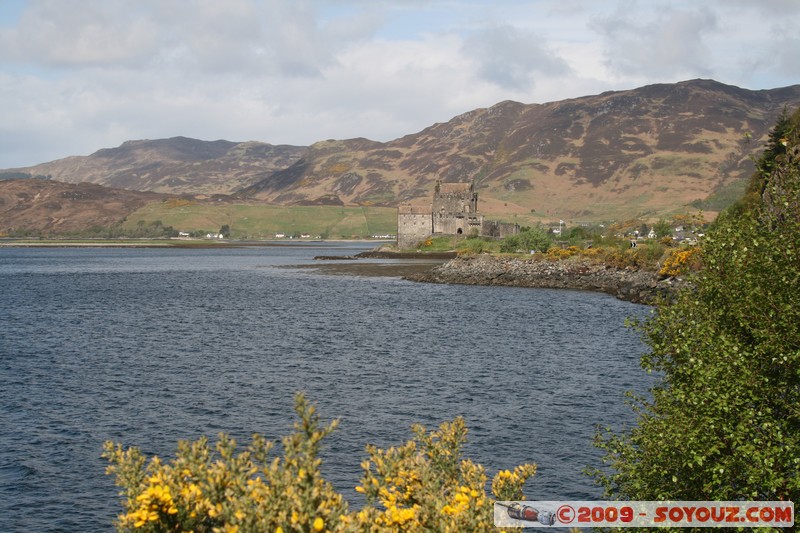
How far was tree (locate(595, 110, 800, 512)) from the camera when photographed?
1600 centimetres

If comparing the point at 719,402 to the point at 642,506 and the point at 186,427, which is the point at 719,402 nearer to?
the point at 642,506

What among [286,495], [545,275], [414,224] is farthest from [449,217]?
[286,495]

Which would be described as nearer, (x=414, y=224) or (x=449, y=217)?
(x=449, y=217)

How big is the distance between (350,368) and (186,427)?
57.9 feet

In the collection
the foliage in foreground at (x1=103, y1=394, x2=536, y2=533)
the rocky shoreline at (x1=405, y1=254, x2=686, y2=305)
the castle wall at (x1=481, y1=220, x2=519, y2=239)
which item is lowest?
the rocky shoreline at (x1=405, y1=254, x2=686, y2=305)

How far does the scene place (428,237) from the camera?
606ft

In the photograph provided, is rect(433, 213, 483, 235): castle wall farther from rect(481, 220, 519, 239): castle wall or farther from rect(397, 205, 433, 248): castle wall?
rect(481, 220, 519, 239): castle wall

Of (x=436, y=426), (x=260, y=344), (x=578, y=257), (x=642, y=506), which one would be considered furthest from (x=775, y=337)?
(x=578, y=257)

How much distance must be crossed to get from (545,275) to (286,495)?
112639mm

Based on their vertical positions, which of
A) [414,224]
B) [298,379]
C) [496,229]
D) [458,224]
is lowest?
[298,379]

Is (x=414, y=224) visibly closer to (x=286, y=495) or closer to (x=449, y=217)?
(x=449, y=217)

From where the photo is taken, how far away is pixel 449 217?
600ft

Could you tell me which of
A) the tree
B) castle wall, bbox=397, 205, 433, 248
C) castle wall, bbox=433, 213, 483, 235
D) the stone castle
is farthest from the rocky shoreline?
the tree

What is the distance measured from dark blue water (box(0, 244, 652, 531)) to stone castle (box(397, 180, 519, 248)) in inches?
3350
